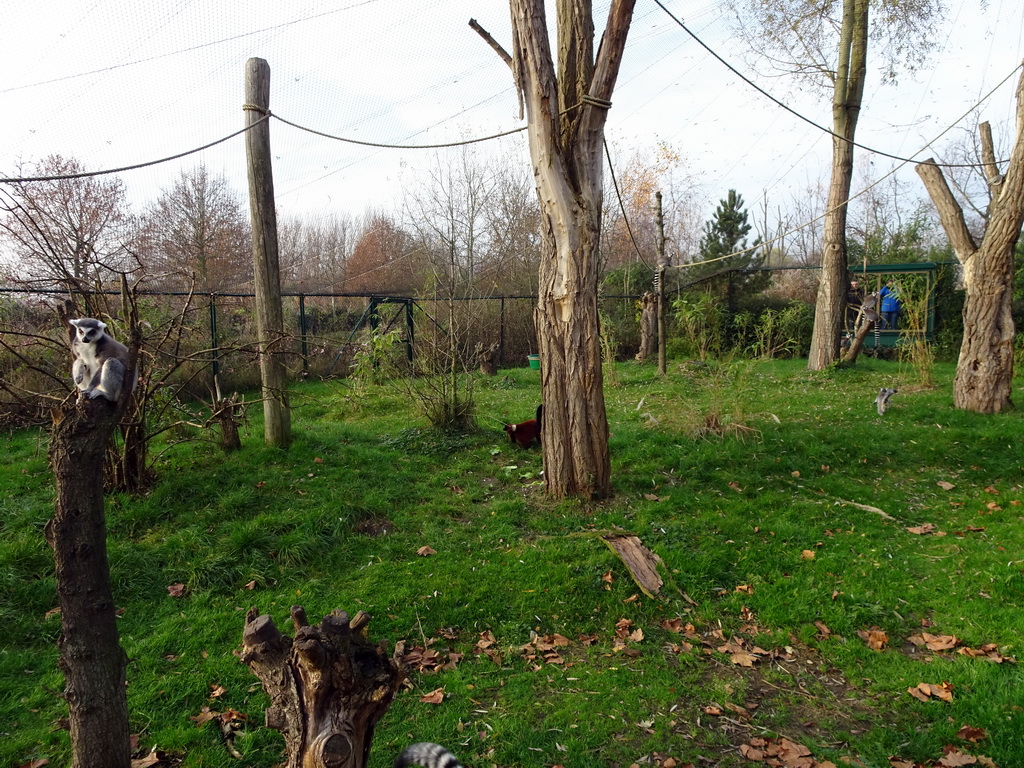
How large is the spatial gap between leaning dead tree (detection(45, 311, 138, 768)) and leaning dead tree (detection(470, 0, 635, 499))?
3.40 metres

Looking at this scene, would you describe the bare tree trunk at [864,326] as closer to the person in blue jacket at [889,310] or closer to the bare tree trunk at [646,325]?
the person in blue jacket at [889,310]

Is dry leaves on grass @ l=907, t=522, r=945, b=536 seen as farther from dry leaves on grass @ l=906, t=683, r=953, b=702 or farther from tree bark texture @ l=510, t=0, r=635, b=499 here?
tree bark texture @ l=510, t=0, r=635, b=499

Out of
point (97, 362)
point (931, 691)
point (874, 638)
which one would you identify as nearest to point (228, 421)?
point (97, 362)

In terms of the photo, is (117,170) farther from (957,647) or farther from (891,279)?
(891,279)

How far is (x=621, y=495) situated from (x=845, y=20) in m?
10.8

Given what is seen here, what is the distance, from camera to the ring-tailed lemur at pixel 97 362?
2.08 m

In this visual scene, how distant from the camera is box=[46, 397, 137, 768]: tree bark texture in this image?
Result: 2.11 meters

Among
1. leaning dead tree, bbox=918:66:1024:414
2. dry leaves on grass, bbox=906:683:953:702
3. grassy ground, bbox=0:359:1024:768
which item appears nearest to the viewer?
grassy ground, bbox=0:359:1024:768

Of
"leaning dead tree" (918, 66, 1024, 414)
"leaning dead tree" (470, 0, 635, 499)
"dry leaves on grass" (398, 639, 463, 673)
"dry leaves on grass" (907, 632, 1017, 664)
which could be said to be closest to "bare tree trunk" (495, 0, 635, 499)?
"leaning dead tree" (470, 0, 635, 499)

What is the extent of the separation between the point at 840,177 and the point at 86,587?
12.5 metres

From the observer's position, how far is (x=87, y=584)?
2.14 metres

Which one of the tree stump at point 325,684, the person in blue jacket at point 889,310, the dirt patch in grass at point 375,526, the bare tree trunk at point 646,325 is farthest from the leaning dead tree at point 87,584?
the person in blue jacket at point 889,310

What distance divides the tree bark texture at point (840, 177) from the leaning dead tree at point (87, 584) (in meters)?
11.7

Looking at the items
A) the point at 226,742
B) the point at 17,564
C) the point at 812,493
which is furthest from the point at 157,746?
the point at 812,493
